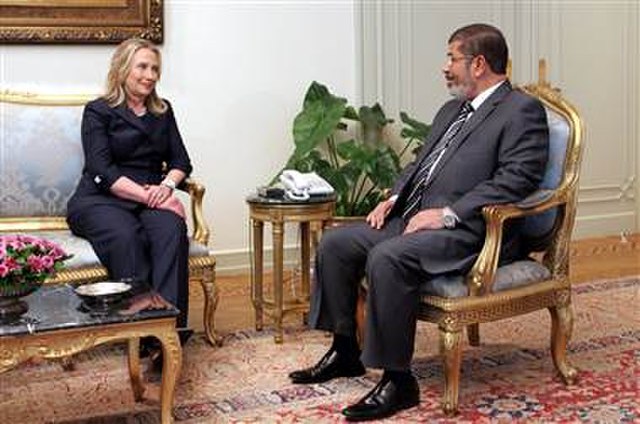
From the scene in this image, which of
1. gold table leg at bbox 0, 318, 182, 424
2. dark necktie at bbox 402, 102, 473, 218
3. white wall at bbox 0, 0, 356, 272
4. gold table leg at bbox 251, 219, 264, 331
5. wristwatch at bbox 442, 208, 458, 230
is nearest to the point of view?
gold table leg at bbox 0, 318, 182, 424

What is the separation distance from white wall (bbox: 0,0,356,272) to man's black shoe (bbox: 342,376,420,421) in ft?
7.14

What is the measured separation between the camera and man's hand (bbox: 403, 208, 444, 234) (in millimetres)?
2951

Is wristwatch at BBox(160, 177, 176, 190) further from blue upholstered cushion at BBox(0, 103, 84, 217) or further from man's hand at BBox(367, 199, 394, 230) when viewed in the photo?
man's hand at BBox(367, 199, 394, 230)

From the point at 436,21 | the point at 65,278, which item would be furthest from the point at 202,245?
the point at 436,21

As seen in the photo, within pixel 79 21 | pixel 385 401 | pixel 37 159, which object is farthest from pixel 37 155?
pixel 385 401

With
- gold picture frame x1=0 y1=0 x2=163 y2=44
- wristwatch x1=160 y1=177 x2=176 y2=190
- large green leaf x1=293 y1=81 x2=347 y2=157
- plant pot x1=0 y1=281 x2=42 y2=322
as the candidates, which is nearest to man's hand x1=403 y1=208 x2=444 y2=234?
wristwatch x1=160 y1=177 x2=176 y2=190

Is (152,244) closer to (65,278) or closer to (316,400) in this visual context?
(65,278)

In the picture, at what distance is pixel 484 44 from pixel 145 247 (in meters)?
1.44

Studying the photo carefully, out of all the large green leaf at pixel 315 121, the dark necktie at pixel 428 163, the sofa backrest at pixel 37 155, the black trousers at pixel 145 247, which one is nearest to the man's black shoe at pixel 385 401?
the dark necktie at pixel 428 163

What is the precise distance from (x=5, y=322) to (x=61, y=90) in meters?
1.67

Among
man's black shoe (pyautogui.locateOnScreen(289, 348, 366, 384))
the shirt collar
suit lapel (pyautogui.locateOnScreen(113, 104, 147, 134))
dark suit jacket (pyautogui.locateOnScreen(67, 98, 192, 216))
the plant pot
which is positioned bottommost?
man's black shoe (pyautogui.locateOnScreen(289, 348, 366, 384))

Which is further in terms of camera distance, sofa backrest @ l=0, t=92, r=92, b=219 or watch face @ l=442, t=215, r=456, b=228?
sofa backrest @ l=0, t=92, r=92, b=219

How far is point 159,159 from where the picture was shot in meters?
3.70

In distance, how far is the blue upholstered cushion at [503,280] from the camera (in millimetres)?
2844
